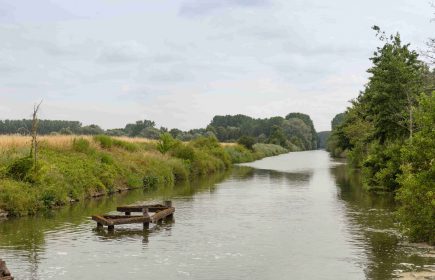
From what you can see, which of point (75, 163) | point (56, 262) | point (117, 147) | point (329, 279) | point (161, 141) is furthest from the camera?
point (161, 141)

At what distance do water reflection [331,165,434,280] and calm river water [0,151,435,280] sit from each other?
0.04 metres

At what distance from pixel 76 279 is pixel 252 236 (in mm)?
9495

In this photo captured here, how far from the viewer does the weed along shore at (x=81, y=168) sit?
3181 centimetres

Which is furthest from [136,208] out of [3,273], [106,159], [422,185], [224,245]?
[106,159]

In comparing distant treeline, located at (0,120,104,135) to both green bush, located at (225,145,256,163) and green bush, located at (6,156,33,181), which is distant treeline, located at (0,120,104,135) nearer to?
green bush, located at (225,145,256,163)

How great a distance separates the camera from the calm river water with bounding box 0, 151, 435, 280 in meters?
17.6

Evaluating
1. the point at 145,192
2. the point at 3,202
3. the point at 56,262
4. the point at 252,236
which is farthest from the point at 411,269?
the point at 145,192

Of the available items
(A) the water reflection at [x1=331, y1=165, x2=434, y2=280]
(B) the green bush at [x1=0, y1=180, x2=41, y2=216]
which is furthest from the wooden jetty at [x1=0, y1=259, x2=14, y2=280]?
(B) the green bush at [x1=0, y1=180, x2=41, y2=216]

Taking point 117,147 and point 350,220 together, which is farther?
point 117,147

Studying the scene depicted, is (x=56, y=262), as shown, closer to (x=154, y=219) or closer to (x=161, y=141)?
(x=154, y=219)

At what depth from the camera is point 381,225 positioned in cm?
2700

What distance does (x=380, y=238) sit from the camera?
23375 millimetres

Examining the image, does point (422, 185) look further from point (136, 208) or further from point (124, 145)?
point (124, 145)

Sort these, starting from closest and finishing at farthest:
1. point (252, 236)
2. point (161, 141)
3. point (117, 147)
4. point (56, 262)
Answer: point (56, 262)
point (252, 236)
point (117, 147)
point (161, 141)
